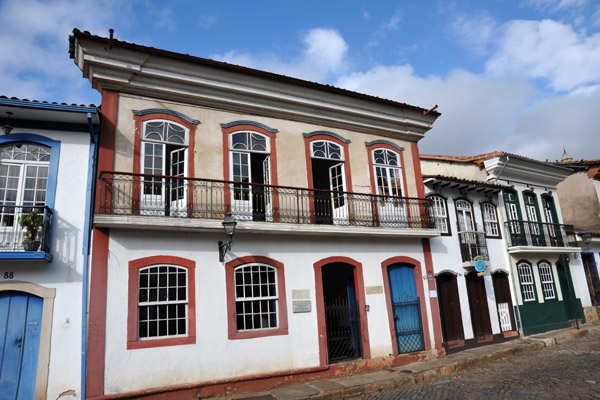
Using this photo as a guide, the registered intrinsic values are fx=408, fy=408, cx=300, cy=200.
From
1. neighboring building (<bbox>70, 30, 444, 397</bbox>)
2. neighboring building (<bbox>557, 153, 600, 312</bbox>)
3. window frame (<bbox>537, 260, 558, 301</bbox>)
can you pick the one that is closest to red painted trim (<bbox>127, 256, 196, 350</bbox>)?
neighboring building (<bbox>70, 30, 444, 397</bbox>)

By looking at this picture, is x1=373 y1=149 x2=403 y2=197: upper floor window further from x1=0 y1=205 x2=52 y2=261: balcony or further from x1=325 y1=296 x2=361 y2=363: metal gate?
x1=0 y1=205 x2=52 y2=261: balcony

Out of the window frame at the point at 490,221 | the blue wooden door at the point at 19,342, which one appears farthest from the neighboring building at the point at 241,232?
the window frame at the point at 490,221

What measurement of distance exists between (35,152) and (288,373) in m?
7.24

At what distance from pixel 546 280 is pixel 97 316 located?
16.2 meters

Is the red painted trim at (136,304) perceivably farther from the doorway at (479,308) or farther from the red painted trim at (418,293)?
the doorway at (479,308)

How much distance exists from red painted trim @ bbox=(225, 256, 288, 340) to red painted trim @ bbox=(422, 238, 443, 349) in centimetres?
483

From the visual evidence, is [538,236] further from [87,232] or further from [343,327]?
[87,232]

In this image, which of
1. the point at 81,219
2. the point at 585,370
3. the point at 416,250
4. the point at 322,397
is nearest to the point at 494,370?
the point at 585,370

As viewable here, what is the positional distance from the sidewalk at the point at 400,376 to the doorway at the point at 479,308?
49 centimetres

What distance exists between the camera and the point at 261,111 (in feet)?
35.6

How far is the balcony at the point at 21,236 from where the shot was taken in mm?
7344

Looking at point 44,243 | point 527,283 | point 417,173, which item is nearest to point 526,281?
point 527,283

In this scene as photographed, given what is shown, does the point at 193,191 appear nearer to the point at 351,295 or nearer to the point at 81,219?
the point at 81,219

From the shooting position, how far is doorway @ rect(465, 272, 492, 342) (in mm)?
13617
